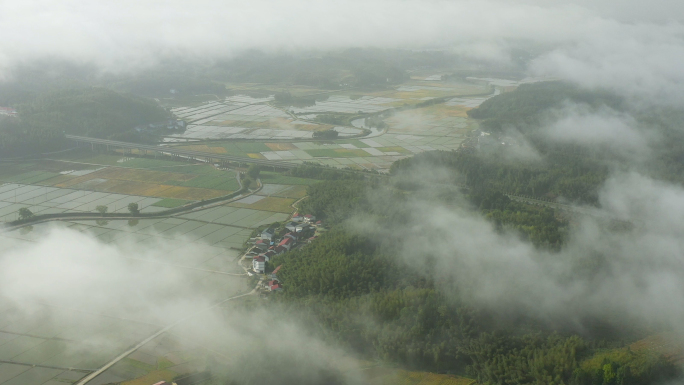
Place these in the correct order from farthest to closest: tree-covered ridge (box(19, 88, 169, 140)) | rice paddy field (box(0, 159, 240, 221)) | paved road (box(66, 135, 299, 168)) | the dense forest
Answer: tree-covered ridge (box(19, 88, 169, 140)) < paved road (box(66, 135, 299, 168)) < rice paddy field (box(0, 159, 240, 221)) < the dense forest

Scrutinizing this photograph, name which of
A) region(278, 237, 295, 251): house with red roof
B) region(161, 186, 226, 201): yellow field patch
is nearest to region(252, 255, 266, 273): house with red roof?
region(278, 237, 295, 251): house with red roof

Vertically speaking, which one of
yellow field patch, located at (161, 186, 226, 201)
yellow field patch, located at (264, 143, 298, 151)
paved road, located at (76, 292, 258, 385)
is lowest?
paved road, located at (76, 292, 258, 385)

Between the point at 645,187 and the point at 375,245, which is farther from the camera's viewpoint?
the point at 645,187

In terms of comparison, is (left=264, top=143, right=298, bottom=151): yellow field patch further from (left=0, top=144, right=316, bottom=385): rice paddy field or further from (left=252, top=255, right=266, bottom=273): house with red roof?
(left=252, top=255, right=266, bottom=273): house with red roof

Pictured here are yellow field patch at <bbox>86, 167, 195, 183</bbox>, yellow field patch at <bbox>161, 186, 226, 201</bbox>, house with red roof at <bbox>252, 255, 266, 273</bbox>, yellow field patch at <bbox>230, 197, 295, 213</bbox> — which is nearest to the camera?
house with red roof at <bbox>252, 255, 266, 273</bbox>

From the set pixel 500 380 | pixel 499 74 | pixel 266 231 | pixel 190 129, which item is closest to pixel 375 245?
pixel 266 231

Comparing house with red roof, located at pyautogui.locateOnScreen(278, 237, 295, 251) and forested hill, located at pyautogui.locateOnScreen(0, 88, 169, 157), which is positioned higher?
forested hill, located at pyautogui.locateOnScreen(0, 88, 169, 157)

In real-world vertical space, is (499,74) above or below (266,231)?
above

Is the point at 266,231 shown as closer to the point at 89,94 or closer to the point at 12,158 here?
the point at 12,158
